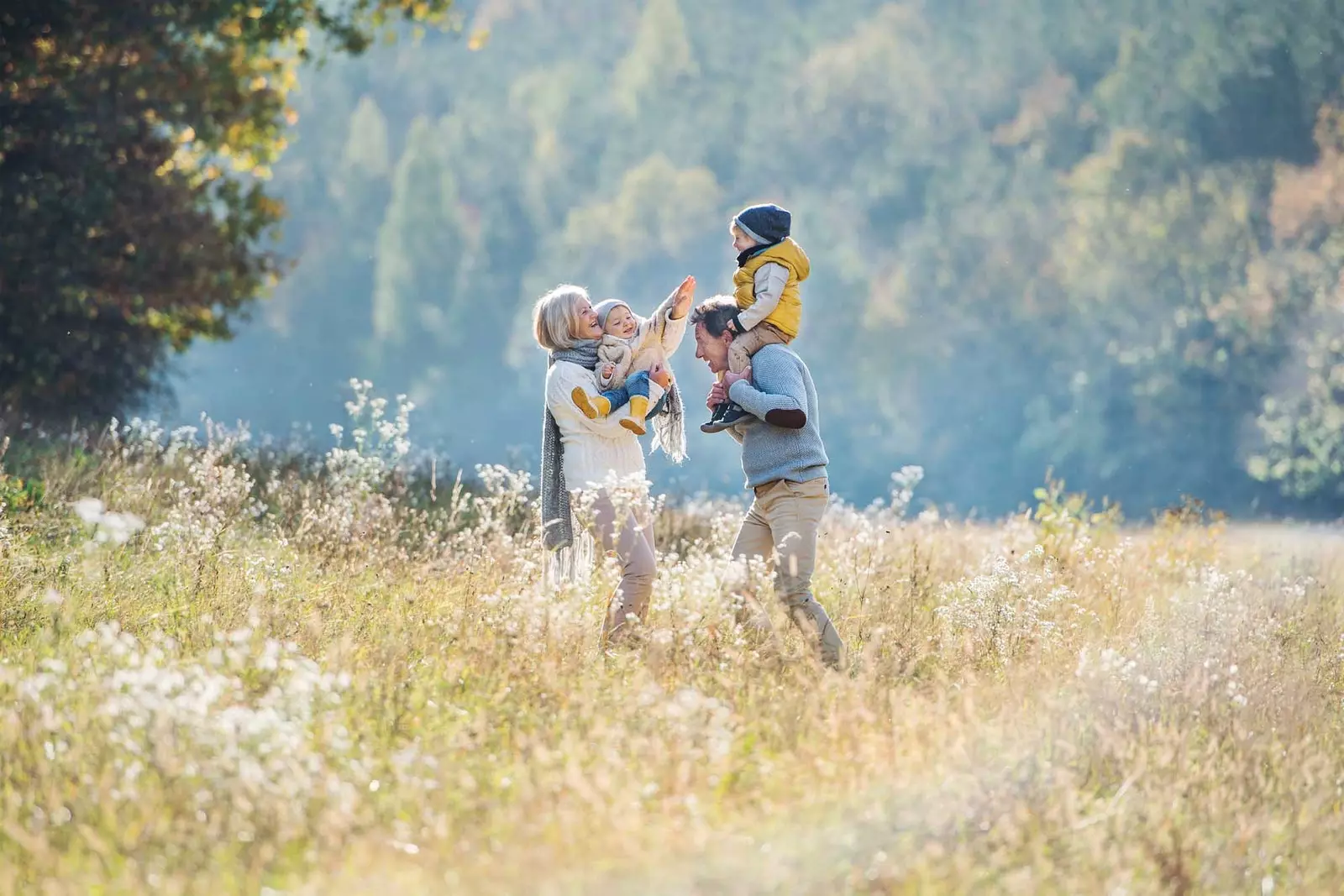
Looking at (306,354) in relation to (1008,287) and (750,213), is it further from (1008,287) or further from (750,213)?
(750,213)

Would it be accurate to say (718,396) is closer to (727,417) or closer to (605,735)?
(727,417)

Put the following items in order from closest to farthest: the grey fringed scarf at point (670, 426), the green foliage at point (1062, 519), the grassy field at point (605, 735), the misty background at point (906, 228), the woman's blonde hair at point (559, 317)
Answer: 1. the grassy field at point (605, 735)
2. the woman's blonde hair at point (559, 317)
3. the grey fringed scarf at point (670, 426)
4. the green foliage at point (1062, 519)
5. the misty background at point (906, 228)

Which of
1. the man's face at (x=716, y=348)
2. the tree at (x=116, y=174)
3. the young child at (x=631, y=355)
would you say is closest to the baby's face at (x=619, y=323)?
the young child at (x=631, y=355)

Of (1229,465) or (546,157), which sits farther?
(546,157)

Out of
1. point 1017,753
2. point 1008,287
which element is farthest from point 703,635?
point 1008,287

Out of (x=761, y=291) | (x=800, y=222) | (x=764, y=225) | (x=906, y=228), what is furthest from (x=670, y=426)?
(x=800, y=222)

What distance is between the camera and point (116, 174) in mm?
14586

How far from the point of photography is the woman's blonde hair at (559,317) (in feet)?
22.0

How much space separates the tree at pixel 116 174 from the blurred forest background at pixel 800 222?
0.04 m

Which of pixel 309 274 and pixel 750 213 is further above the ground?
pixel 309 274

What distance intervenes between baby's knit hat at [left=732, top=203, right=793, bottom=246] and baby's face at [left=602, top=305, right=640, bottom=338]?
703 millimetres

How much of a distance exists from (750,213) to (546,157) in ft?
180

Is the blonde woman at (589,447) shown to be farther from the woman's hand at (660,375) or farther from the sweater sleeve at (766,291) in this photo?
the sweater sleeve at (766,291)

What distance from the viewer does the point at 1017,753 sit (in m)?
4.77
